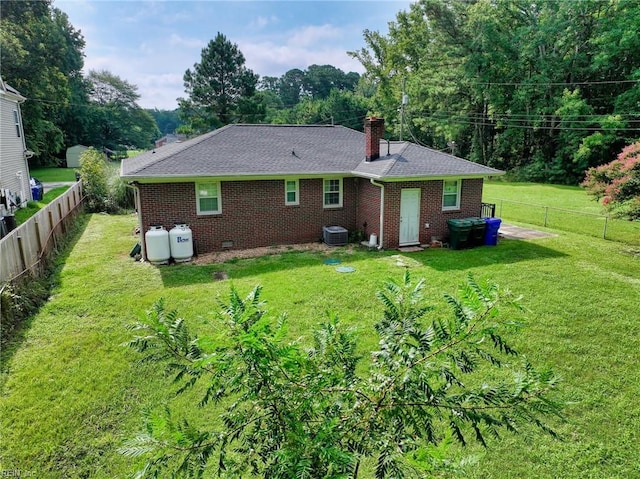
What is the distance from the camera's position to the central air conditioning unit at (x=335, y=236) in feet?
44.8

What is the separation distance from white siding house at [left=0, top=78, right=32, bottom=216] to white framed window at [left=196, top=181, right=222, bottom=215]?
9.61 metres

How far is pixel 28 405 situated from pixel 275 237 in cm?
889

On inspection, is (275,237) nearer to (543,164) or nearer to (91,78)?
(543,164)

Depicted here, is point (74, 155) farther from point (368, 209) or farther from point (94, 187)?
point (368, 209)

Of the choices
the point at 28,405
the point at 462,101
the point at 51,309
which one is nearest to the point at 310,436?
the point at 28,405

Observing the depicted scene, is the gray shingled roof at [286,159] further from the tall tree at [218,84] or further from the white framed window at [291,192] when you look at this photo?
the tall tree at [218,84]

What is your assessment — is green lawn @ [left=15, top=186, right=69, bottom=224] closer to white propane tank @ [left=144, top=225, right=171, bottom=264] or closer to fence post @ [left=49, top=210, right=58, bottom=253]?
fence post @ [left=49, top=210, right=58, bottom=253]

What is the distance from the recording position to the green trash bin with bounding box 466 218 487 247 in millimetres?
13391

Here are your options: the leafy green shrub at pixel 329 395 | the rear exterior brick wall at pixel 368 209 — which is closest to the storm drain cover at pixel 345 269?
the rear exterior brick wall at pixel 368 209

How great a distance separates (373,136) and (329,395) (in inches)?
510

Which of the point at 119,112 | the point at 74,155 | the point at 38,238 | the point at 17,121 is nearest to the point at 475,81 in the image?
the point at 17,121

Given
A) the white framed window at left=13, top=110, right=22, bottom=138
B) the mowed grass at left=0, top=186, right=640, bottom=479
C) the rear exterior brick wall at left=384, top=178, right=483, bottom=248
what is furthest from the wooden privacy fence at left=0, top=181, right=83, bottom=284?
the rear exterior brick wall at left=384, top=178, right=483, bottom=248

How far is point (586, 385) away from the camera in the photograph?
19.7ft

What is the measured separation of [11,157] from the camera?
64.4 feet
